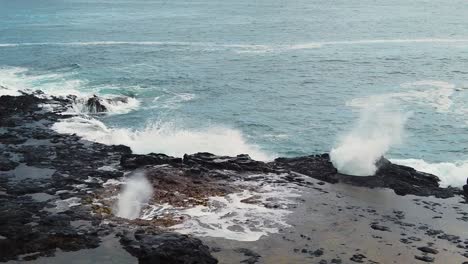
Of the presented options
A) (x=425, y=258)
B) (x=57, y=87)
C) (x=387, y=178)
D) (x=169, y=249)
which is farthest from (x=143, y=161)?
(x=57, y=87)

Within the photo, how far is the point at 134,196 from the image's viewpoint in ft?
Result: 108

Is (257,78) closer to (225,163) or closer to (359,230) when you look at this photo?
(225,163)

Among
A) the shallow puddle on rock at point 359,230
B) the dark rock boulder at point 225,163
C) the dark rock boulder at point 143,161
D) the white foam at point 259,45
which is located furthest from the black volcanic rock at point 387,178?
the white foam at point 259,45

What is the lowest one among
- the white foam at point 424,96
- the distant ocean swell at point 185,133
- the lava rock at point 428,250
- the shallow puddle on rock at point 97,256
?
the shallow puddle on rock at point 97,256

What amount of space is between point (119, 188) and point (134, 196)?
1667 mm

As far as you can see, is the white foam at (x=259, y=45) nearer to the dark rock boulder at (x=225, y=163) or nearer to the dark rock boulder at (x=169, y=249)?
the dark rock boulder at (x=225, y=163)

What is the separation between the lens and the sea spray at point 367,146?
123 ft

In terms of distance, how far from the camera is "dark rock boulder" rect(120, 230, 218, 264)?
25.1 meters

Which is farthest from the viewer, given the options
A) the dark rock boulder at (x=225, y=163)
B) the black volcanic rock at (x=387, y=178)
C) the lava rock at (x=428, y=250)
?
the dark rock boulder at (x=225, y=163)

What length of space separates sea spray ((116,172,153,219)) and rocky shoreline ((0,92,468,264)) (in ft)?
1.53

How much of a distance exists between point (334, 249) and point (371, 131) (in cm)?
1669

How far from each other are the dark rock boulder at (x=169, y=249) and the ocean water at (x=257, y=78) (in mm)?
17026

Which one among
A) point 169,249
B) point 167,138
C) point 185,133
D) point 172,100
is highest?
point 172,100

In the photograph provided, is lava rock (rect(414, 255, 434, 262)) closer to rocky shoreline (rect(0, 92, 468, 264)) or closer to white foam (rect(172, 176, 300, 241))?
rocky shoreline (rect(0, 92, 468, 264))
